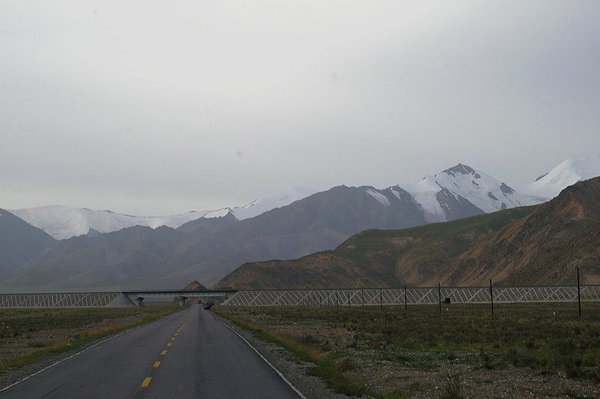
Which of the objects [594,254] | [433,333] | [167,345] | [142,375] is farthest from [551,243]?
[142,375]

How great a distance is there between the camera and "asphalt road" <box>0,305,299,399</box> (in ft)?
64.7

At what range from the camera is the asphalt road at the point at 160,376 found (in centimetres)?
1973

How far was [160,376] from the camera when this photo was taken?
76.1ft

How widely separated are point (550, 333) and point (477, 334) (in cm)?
457

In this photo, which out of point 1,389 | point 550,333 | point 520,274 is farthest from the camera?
point 520,274

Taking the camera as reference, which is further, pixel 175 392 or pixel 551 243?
pixel 551 243

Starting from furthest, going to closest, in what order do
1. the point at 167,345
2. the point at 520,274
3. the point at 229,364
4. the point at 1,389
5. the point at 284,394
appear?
the point at 520,274, the point at 167,345, the point at 229,364, the point at 1,389, the point at 284,394

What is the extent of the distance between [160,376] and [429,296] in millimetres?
168447

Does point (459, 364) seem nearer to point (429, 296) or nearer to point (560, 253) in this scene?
point (560, 253)

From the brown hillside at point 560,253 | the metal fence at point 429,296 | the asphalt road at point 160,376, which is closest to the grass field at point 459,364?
the asphalt road at point 160,376

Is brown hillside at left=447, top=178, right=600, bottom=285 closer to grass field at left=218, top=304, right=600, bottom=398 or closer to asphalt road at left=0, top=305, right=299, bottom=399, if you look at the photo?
grass field at left=218, top=304, right=600, bottom=398

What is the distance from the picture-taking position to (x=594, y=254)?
158 metres

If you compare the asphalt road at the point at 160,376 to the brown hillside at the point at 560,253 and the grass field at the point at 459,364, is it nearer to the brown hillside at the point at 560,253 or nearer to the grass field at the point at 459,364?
the grass field at the point at 459,364

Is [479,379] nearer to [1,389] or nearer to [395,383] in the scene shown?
[395,383]
